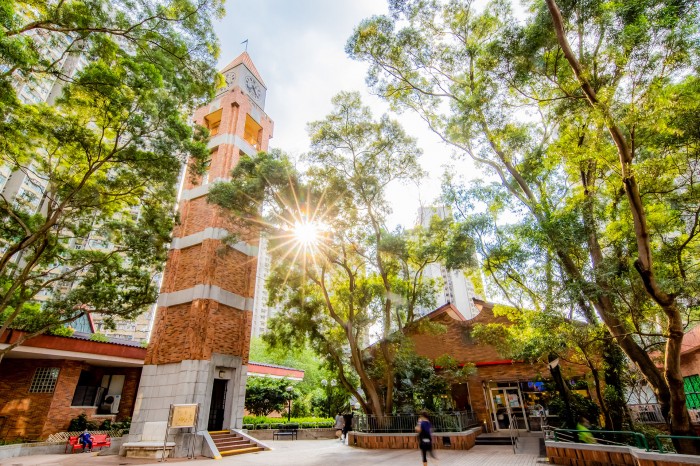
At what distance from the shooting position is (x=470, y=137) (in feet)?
42.1

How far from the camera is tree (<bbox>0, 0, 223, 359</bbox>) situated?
7.97m

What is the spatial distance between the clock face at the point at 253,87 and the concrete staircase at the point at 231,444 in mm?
18386

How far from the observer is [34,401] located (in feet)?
46.9

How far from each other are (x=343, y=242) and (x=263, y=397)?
1325 cm

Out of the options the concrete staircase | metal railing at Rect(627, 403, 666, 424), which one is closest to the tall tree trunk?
metal railing at Rect(627, 403, 666, 424)

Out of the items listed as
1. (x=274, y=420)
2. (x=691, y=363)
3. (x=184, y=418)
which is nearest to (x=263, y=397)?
(x=274, y=420)

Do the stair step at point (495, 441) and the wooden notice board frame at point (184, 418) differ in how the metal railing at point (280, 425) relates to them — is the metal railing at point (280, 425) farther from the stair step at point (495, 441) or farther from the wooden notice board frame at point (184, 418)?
the stair step at point (495, 441)

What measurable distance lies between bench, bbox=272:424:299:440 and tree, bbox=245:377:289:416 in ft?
9.84

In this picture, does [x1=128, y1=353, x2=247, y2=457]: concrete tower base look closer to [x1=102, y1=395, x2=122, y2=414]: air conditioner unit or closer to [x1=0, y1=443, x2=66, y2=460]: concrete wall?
[x1=0, y1=443, x2=66, y2=460]: concrete wall

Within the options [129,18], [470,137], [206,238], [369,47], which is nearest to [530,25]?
[470,137]

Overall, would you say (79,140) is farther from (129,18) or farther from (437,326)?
(437,326)

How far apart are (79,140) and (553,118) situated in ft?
47.5

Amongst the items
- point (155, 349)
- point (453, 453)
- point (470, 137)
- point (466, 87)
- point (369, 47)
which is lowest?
point (453, 453)

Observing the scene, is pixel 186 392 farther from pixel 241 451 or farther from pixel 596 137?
pixel 596 137
